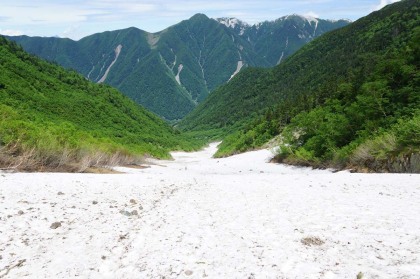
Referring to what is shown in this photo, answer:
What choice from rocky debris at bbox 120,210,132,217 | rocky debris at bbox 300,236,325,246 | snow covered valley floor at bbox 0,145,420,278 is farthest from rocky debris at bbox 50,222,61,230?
rocky debris at bbox 300,236,325,246

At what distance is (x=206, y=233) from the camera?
8.81 meters

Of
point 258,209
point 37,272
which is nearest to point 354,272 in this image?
point 258,209

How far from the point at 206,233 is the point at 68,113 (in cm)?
7576

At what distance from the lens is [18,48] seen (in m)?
101

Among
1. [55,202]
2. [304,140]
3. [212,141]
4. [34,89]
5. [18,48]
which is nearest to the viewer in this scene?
[55,202]

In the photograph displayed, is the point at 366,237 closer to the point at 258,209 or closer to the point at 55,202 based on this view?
the point at 258,209

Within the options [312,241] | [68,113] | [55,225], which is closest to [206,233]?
[312,241]

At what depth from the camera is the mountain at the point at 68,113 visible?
26.5 meters

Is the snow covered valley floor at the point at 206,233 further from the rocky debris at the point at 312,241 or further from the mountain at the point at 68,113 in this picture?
the mountain at the point at 68,113

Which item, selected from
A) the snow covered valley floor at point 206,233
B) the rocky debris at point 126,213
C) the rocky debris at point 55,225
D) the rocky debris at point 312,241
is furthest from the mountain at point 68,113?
the rocky debris at point 312,241

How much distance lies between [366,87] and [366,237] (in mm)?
26696

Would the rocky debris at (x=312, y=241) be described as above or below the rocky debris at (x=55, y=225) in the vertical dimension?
above

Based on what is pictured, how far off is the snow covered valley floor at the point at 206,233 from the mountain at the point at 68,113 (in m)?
11.2

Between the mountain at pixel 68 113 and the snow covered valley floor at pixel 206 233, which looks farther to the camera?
the mountain at pixel 68 113
